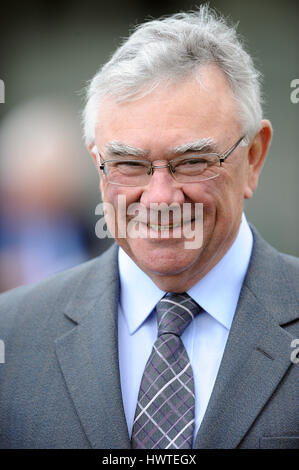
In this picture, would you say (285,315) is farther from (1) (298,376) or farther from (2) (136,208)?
(2) (136,208)

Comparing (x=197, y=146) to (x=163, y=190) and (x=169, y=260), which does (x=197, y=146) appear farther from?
(x=169, y=260)

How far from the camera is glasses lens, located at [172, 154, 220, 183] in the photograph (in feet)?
6.02

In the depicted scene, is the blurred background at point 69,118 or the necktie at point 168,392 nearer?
the necktie at point 168,392

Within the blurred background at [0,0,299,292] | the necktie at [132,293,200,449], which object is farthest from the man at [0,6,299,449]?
the blurred background at [0,0,299,292]

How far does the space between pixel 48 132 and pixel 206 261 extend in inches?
119

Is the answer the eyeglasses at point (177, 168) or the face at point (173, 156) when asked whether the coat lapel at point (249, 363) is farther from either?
the eyeglasses at point (177, 168)

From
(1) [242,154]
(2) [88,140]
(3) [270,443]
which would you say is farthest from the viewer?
(2) [88,140]

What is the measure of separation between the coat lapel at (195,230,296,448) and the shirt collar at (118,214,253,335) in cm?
4

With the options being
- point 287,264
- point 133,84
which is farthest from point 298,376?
point 133,84

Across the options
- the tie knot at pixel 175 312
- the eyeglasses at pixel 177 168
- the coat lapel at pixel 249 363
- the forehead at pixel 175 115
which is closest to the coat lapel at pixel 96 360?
the tie knot at pixel 175 312

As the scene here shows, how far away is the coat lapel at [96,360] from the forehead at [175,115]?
20.9 inches

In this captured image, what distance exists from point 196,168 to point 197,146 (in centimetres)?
8

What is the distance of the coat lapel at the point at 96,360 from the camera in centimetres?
178

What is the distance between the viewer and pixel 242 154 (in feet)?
6.47
